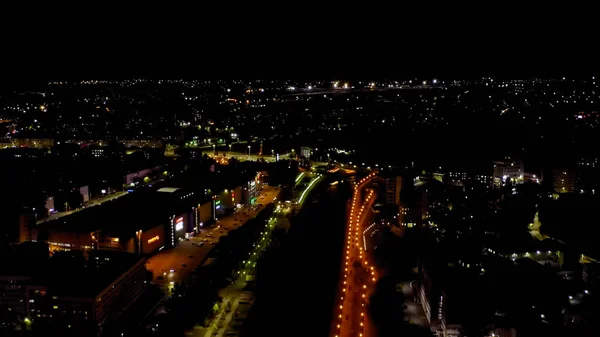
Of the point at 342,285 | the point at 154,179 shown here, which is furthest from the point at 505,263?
the point at 154,179

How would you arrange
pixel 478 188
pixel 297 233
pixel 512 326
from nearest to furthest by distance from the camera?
1. pixel 512 326
2. pixel 297 233
3. pixel 478 188

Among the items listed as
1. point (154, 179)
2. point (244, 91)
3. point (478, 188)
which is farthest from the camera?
point (244, 91)

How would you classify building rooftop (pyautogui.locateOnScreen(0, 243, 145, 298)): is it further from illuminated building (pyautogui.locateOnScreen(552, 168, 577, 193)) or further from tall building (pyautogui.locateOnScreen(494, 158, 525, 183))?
illuminated building (pyautogui.locateOnScreen(552, 168, 577, 193))

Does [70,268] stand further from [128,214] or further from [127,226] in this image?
[128,214]

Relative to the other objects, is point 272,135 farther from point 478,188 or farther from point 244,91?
point 244,91

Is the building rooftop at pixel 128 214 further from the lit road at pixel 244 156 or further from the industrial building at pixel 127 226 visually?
the lit road at pixel 244 156

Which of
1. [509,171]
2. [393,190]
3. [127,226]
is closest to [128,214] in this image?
[127,226]
